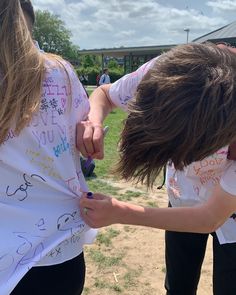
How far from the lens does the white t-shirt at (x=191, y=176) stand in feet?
5.77

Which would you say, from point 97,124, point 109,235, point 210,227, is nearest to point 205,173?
point 210,227

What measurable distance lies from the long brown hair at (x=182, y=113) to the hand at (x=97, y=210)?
159mm

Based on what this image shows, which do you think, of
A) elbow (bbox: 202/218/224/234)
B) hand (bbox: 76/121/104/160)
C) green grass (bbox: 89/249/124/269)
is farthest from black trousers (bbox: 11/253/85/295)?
green grass (bbox: 89/249/124/269)

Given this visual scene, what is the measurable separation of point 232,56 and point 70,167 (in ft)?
2.06

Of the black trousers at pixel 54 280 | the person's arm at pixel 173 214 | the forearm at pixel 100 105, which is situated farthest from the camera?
the forearm at pixel 100 105

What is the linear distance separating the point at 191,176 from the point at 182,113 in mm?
763

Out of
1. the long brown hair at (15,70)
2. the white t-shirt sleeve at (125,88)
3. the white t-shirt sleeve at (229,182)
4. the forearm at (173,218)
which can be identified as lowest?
the forearm at (173,218)

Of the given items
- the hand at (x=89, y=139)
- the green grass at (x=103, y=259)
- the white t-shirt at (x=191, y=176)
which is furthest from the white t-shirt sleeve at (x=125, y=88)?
the green grass at (x=103, y=259)

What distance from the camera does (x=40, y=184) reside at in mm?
1256

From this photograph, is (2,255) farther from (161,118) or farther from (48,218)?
(161,118)

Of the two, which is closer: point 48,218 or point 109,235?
point 48,218

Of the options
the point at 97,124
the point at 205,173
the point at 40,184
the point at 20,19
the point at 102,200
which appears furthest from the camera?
the point at 205,173

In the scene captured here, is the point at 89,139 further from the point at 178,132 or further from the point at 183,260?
the point at 183,260
